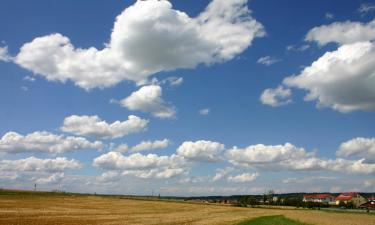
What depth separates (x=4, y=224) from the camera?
38.2 metres

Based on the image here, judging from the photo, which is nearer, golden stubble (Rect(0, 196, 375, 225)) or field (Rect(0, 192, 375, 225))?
golden stubble (Rect(0, 196, 375, 225))

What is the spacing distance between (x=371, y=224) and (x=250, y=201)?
382 ft

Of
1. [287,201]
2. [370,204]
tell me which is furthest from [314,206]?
[370,204]

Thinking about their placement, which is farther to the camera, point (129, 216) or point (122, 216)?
point (129, 216)

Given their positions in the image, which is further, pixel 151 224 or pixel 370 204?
pixel 370 204

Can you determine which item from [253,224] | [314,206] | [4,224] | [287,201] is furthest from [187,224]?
[287,201]

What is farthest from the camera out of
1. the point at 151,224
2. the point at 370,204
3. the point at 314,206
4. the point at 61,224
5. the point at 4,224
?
the point at 370,204

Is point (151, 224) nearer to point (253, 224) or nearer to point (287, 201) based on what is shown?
point (253, 224)

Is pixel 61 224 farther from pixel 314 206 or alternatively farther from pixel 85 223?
pixel 314 206

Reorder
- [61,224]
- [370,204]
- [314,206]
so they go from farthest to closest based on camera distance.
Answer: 1. [370,204]
2. [314,206]
3. [61,224]

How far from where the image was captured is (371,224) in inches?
2082

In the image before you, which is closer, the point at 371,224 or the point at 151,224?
the point at 151,224

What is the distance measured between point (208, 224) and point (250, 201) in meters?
123

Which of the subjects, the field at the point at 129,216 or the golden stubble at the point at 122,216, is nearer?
the golden stubble at the point at 122,216
